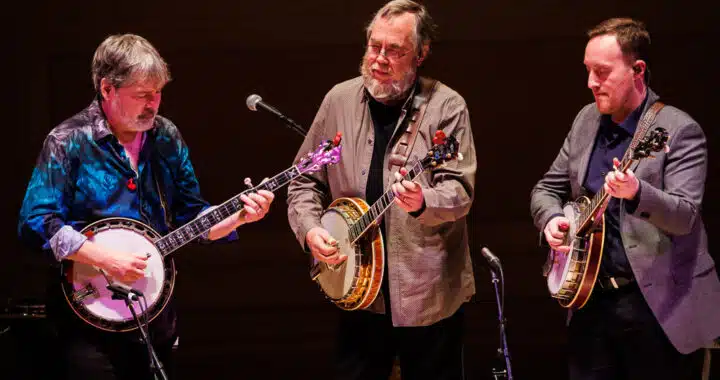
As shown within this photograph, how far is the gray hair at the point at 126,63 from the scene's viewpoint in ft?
11.6

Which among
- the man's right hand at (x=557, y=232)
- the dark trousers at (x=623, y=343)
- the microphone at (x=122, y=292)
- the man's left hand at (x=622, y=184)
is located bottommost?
the dark trousers at (x=623, y=343)

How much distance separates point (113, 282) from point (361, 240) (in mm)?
1014

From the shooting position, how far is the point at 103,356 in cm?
347

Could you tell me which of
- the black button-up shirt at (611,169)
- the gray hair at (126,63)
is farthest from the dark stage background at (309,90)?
the gray hair at (126,63)

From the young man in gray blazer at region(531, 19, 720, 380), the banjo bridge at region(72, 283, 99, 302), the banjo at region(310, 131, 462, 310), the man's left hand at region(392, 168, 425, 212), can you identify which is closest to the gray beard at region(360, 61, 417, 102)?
the banjo at region(310, 131, 462, 310)

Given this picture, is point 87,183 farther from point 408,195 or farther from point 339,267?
point 408,195

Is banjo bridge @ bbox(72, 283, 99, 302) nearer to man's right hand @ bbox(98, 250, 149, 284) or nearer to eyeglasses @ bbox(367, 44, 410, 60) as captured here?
man's right hand @ bbox(98, 250, 149, 284)

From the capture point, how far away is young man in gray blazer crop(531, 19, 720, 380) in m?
3.43

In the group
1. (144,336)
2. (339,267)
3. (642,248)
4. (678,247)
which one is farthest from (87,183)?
(678,247)

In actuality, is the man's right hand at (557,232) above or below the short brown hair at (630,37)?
below

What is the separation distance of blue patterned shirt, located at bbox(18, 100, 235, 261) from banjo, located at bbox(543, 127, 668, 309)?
5.42 ft

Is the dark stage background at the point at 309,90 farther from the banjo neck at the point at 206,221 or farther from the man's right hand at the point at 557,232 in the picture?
the banjo neck at the point at 206,221

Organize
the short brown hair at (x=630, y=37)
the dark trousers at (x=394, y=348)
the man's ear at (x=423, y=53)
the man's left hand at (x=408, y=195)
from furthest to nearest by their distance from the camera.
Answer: the man's ear at (x=423, y=53)
the dark trousers at (x=394, y=348)
the short brown hair at (x=630, y=37)
the man's left hand at (x=408, y=195)

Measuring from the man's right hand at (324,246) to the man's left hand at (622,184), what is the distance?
1124mm
